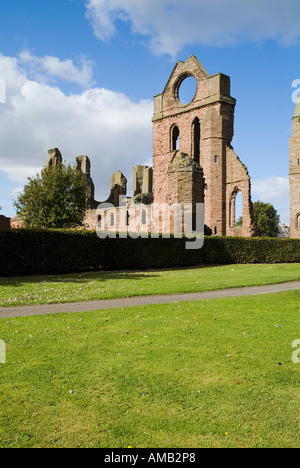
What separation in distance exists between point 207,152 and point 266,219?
25.1 m

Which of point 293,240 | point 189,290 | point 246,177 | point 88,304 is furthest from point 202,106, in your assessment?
point 88,304

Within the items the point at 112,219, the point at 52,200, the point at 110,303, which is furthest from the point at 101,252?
the point at 112,219


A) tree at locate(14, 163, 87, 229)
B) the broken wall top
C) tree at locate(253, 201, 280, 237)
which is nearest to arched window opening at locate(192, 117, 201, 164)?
the broken wall top

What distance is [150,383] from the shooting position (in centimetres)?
430

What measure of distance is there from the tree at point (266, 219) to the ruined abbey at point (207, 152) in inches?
567

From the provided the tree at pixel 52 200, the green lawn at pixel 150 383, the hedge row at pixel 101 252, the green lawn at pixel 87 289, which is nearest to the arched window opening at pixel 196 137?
the tree at pixel 52 200

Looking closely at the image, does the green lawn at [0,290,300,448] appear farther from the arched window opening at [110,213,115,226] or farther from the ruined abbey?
the arched window opening at [110,213,115,226]

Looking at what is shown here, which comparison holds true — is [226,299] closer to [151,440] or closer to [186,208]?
[151,440]

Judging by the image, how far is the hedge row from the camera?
53.9 feet

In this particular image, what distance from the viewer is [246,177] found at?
112ft

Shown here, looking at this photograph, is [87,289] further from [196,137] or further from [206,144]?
[196,137]

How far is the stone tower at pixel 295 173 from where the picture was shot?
138 feet

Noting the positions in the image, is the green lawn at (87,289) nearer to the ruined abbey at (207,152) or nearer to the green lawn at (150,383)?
the green lawn at (150,383)

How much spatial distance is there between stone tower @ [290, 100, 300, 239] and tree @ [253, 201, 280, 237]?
14134 millimetres
